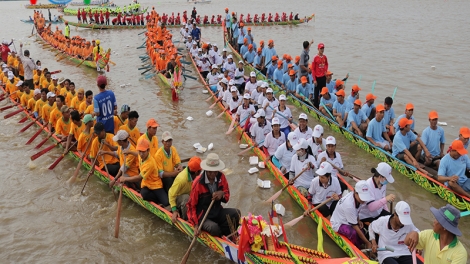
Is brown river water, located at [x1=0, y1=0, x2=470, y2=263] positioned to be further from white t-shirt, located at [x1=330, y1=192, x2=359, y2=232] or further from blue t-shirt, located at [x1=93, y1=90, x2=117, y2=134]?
blue t-shirt, located at [x1=93, y1=90, x2=117, y2=134]

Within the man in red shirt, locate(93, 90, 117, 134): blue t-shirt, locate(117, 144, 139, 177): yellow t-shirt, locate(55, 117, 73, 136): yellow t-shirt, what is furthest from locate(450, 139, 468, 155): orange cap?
locate(55, 117, 73, 136): yellow t-shirt

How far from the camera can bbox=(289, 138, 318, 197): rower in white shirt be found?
6.36 meters

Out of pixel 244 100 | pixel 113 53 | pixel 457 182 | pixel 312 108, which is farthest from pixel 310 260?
pixel 113 53

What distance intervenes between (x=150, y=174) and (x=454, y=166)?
5282mm

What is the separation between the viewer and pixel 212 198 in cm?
515

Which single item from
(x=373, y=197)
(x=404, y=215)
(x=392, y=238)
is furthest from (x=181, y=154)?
(x=404, y=215)

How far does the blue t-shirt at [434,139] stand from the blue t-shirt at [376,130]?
1.07m

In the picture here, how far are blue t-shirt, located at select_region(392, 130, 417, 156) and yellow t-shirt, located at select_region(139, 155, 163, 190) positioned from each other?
16.0ft

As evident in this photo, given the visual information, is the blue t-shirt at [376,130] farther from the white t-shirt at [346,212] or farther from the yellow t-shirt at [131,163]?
the yellow t-shirt at [131,163]

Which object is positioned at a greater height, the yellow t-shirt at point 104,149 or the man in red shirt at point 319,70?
the man in red shirt at point 319,70

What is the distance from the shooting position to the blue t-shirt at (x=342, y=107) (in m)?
9.67

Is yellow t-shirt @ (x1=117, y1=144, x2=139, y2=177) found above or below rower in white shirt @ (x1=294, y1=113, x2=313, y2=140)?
below

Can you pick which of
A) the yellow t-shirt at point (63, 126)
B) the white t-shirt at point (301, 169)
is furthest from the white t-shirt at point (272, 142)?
the yellow t-shirt at point (63, 126)

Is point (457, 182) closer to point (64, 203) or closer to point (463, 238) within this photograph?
point (463, 238)
